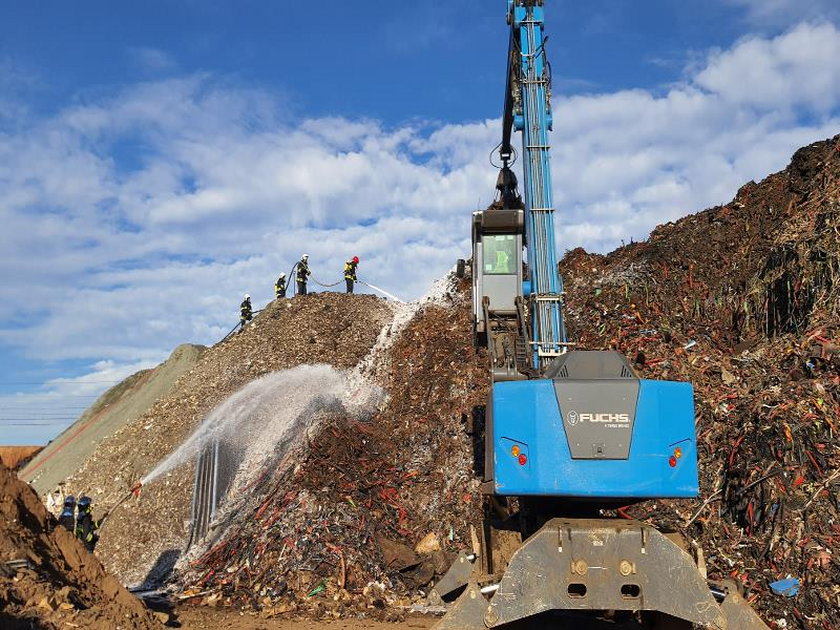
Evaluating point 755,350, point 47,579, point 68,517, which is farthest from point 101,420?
point 755,350

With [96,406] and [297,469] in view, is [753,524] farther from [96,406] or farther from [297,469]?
[96,406]

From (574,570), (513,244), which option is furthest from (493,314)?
(574,570)

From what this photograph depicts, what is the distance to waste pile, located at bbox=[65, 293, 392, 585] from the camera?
48.8ft

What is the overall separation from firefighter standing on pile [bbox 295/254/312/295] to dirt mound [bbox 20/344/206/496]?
4.34 metres

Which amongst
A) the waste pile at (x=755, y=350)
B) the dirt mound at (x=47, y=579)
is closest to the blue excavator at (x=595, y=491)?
the waste pile at (x=755, y=350)

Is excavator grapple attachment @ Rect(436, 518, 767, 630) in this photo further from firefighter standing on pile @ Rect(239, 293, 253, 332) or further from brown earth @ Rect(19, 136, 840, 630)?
firefighter standing on pile @ Rect(239, 293, 253, 332)

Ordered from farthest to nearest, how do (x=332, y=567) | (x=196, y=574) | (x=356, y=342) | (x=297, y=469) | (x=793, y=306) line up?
(x=356, y=342)
(x=793, y=306)
(x=297, y=469)
(x=196, y=574)
(x=332, y=567)

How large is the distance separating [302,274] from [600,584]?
22739 mm

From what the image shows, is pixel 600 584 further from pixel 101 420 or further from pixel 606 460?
pixel 101 420

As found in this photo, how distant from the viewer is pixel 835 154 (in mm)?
18500

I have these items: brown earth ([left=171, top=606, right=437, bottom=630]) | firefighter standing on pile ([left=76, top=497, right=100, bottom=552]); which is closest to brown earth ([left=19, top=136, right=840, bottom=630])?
brown earth ([left=171, top=606, right=437, bottom=630])

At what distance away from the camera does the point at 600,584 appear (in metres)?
6.38

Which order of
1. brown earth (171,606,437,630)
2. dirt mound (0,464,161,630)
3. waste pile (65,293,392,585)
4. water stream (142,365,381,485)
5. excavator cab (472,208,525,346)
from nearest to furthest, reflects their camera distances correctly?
dirt mound (0,464,161,630)
brown earth (171,606,437,630)
excavator cab (472,208,525,346)
waste pile (65,293,392,585)
water stream (142,365,381,485)

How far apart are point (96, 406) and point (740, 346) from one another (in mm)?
26215
